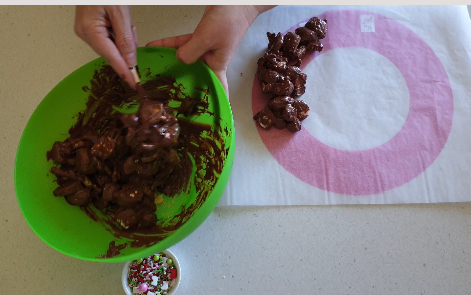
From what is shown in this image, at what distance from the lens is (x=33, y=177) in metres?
1.11

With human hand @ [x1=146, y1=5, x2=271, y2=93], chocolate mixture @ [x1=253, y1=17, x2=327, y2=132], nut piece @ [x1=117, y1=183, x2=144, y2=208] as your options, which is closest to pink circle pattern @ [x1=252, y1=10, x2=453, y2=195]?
chocolate mixture @ [x1=253, y1=17, x2=327, y2=132]

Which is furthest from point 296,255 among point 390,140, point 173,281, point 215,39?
point 215,39

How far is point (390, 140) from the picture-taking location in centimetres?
137

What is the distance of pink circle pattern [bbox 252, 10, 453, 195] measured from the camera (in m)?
1.32

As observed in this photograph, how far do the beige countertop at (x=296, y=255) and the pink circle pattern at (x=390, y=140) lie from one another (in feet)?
0.36

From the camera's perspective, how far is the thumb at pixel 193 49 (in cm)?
111

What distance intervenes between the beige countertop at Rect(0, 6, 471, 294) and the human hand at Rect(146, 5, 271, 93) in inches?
20.9

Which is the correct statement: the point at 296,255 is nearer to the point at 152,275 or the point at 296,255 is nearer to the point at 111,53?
the point at 152,275

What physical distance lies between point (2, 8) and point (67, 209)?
1083 mm

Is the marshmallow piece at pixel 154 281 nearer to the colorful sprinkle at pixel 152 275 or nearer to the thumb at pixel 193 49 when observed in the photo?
the colorful sprinkle at pixel 152 275

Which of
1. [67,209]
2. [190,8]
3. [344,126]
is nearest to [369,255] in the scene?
[344,126]

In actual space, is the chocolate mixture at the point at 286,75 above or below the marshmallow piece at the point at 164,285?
above

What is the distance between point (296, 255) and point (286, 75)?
67cm

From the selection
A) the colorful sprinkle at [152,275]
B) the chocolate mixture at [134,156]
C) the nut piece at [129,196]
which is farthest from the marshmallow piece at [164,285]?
the nut piece at [129,196]
